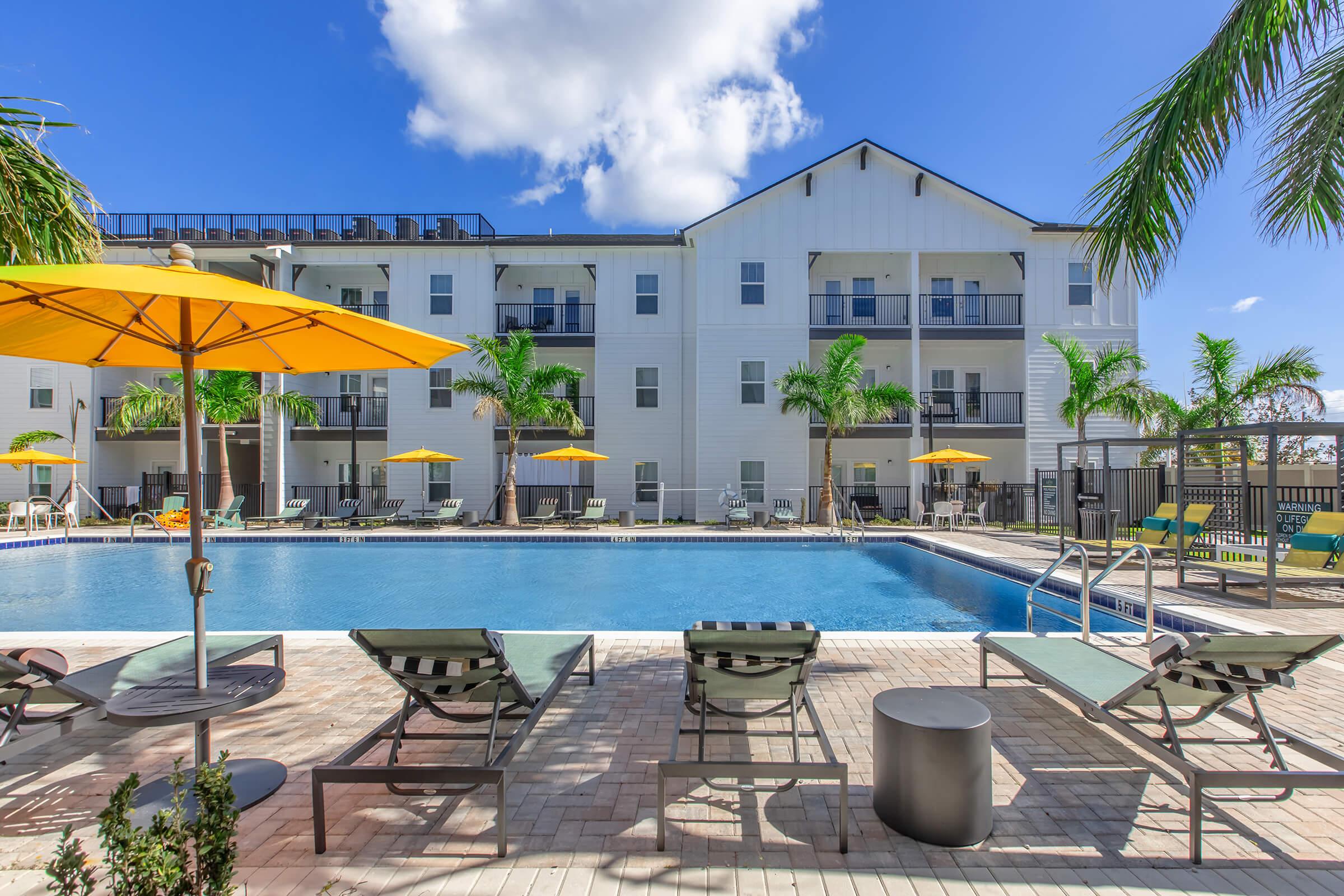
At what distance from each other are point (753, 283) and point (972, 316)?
722 cm

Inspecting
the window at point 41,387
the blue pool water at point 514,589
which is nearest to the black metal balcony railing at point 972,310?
the blue pool water at point 514,589

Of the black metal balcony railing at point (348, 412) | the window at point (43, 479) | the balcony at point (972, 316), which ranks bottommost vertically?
the window at point (43, 479)

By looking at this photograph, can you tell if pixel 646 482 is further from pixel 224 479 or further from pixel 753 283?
pixel 224 479

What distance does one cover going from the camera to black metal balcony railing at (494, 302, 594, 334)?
20203 mm

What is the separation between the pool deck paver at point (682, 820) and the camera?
2.38 meters

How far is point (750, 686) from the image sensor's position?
330 centimetres

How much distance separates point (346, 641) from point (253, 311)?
3.55 meters

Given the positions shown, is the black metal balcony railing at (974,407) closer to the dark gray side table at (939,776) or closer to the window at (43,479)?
the dark gray side table at (939,776)

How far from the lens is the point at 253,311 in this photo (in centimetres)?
341

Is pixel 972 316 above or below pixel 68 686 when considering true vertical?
above

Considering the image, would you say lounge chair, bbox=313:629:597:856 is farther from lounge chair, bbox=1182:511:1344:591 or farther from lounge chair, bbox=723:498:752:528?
lounge chair, bbox=723:498:752:528

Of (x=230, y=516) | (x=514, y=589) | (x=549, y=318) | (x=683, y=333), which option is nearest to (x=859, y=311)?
(x=683, y=333)

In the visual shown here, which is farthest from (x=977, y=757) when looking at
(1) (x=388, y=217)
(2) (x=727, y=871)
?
(1) (x=388, y=217)

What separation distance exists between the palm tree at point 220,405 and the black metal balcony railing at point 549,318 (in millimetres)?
6637
